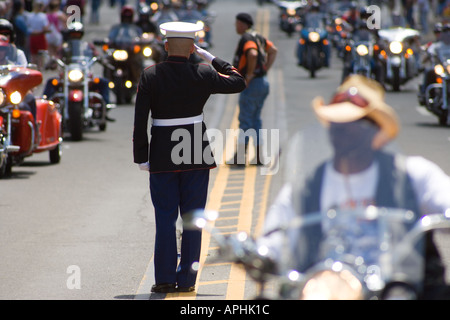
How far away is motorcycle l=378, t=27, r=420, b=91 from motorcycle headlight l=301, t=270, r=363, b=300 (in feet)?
68.4

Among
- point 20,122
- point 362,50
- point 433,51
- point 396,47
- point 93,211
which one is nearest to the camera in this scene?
point 93,211

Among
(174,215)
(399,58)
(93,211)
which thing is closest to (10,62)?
(93,211)

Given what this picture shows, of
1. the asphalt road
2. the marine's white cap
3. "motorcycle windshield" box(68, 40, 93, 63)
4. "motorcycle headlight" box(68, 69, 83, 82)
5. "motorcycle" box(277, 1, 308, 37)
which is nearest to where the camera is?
the marine's white cap

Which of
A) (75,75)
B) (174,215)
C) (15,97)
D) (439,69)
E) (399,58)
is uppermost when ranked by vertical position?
(174,215)

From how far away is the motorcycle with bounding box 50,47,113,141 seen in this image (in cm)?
1708

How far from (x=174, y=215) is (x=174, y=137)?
55 centimetres

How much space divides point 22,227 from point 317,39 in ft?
65.9

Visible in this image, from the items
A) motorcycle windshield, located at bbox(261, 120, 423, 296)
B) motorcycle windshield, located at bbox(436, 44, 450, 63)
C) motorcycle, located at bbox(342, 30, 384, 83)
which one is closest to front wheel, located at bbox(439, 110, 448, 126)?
motorcycle windshield, located at bbox(436, 44, 450, 63)

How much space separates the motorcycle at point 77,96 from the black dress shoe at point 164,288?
9358mm

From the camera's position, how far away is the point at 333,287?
4.39 metres

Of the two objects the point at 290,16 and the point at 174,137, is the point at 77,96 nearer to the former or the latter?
the point at 174,137

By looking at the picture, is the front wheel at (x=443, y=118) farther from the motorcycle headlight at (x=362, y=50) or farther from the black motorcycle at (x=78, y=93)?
the black motorcycle at (x=78, y=93)

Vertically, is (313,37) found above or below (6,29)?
below

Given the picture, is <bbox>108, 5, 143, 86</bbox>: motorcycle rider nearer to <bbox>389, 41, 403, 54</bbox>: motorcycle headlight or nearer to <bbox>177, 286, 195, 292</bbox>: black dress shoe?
<bbox>389, 41, 403, 54</bbox>: motorcycle headlight
